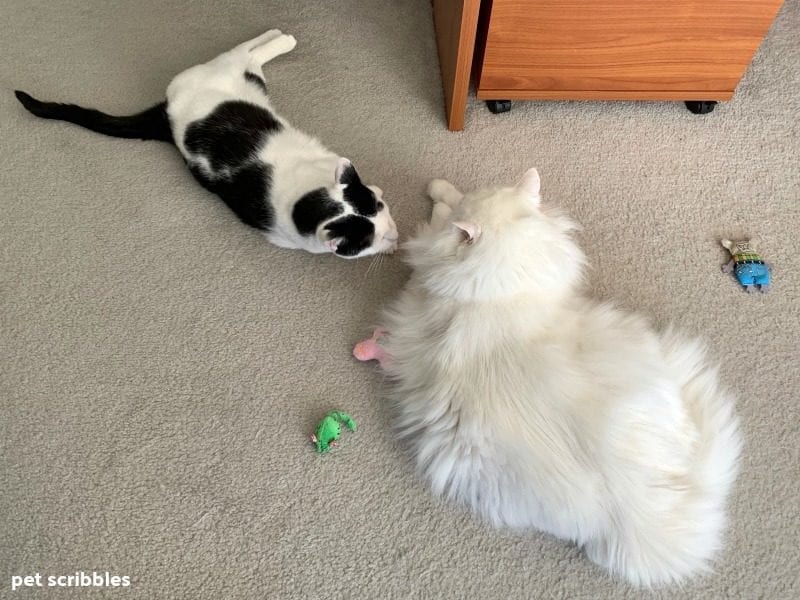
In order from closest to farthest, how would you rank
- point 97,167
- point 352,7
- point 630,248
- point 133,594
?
point 133,594 → point 630,248 → point 97,167 → point 352,7

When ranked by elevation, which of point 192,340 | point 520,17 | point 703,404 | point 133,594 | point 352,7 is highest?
point 520,17

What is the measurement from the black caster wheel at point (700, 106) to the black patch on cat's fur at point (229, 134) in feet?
3.69

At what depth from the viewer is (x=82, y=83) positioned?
5.24 feet

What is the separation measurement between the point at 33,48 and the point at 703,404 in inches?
79.2

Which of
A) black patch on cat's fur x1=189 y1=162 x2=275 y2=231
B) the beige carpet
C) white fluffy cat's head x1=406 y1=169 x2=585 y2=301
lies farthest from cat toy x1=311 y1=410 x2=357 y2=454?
black patch on cat's fur x1=189 y1=162 x2=275 y2=231

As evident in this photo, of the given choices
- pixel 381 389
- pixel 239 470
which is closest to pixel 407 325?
pixel 381 389

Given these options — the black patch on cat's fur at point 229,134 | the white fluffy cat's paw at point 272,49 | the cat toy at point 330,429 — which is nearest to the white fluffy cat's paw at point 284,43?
the white fluffy cat's paw at point 272,49

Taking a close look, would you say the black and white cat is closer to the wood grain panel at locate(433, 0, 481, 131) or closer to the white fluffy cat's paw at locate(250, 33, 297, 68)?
the white fluffy cat's paw at locate(250, 33, 297, 68)

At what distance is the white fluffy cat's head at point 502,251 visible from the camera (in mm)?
1039

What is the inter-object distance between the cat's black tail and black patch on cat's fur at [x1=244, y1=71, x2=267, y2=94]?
8.6 inches

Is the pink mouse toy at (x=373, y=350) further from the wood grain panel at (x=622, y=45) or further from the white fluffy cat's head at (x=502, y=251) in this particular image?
the wood grain panel at (x=622, y=45)

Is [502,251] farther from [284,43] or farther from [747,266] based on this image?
[284,43]

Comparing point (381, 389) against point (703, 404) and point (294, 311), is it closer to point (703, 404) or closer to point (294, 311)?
point (294, 311)

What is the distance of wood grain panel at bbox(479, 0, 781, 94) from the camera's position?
124cm
